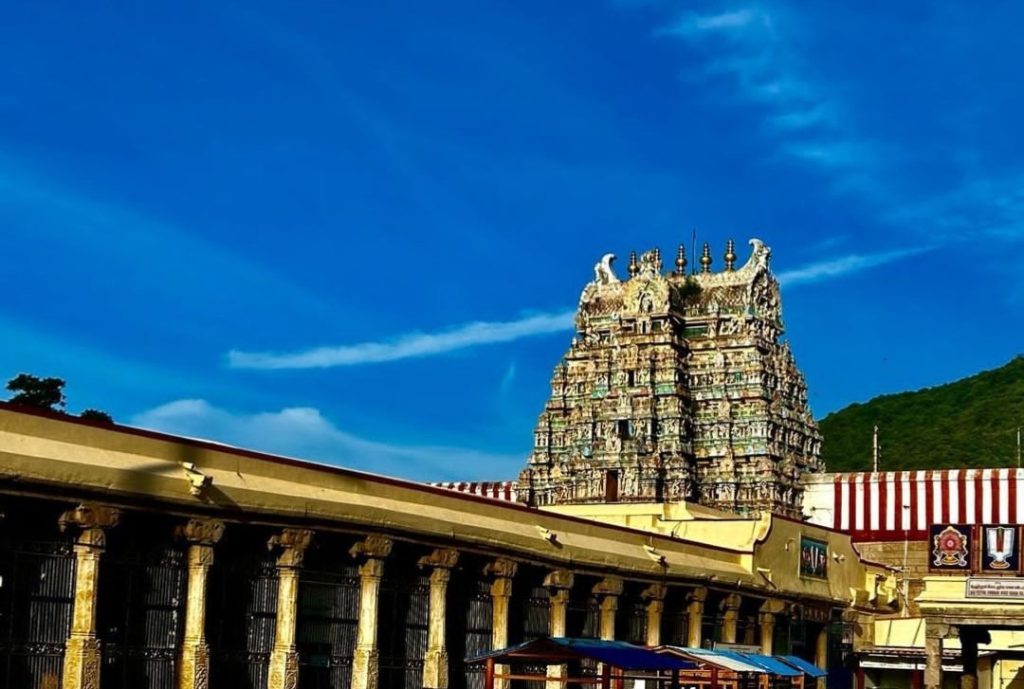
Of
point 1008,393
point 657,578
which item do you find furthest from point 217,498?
point 1008,393

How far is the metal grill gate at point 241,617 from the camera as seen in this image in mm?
30188

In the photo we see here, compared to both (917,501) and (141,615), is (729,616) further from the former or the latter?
(917,501)

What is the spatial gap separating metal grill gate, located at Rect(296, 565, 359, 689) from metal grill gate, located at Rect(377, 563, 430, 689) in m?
1.11

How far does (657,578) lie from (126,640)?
2050 cm

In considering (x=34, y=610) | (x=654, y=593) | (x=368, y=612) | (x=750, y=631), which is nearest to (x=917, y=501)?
(x=750, y=631)

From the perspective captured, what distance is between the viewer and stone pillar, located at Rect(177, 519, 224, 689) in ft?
95.1

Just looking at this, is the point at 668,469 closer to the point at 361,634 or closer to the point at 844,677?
the point at 844,677

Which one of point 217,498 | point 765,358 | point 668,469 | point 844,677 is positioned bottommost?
point 844,677

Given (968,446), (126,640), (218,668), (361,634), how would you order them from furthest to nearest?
1. (968,446)
2. (361,634)
3. (218,668)
4. (126,640)

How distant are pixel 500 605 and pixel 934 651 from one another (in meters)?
15.5

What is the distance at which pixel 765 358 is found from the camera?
3735 inches

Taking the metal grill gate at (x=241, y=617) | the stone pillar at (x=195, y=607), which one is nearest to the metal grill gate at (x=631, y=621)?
the metal grill gate at (x=241, y=617)

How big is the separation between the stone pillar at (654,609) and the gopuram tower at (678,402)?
45.6 meters

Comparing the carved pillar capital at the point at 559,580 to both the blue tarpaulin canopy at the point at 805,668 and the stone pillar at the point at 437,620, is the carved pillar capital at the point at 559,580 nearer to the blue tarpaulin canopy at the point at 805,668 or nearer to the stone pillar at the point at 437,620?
the stone pillar at the point at 437,620
